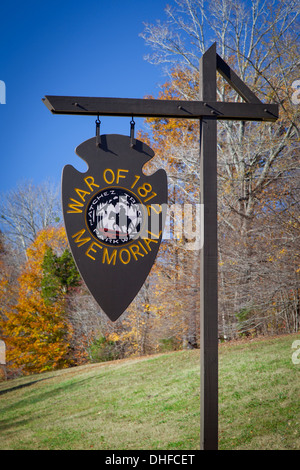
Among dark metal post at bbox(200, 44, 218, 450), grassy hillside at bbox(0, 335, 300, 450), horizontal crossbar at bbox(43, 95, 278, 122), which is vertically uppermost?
horizontal crossbar at bbox(43, 95, 278, 122)

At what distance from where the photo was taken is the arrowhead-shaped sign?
152 inches

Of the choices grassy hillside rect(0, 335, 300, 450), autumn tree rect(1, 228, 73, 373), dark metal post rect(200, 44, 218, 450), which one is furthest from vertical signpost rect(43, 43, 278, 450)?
autumn tree rect(1, 228, 73, 373)

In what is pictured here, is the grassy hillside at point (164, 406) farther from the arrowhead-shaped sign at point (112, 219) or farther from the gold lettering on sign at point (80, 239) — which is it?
the gold lettering on sign at point (80, 239)

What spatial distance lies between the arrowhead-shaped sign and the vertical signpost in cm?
2

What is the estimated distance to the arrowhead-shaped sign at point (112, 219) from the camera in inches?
152

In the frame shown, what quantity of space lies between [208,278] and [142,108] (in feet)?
5.49

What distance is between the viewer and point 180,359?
12.6m

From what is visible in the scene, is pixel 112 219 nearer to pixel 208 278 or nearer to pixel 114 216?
pixel 114 216

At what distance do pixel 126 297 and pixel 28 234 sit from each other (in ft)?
74.7

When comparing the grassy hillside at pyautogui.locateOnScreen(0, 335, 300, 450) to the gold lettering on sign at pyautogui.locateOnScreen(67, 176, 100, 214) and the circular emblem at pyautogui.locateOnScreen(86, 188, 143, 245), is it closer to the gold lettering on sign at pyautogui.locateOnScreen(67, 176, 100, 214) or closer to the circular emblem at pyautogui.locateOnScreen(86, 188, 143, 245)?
the circular emblem at pyautogui.locateOnScreen(86, 188, 143, 245)

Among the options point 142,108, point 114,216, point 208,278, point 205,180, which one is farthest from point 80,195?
point 208,278

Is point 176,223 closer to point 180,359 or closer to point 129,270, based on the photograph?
point 180,359

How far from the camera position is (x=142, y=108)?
4113mm

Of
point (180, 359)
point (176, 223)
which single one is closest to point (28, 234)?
point (176, 223)
